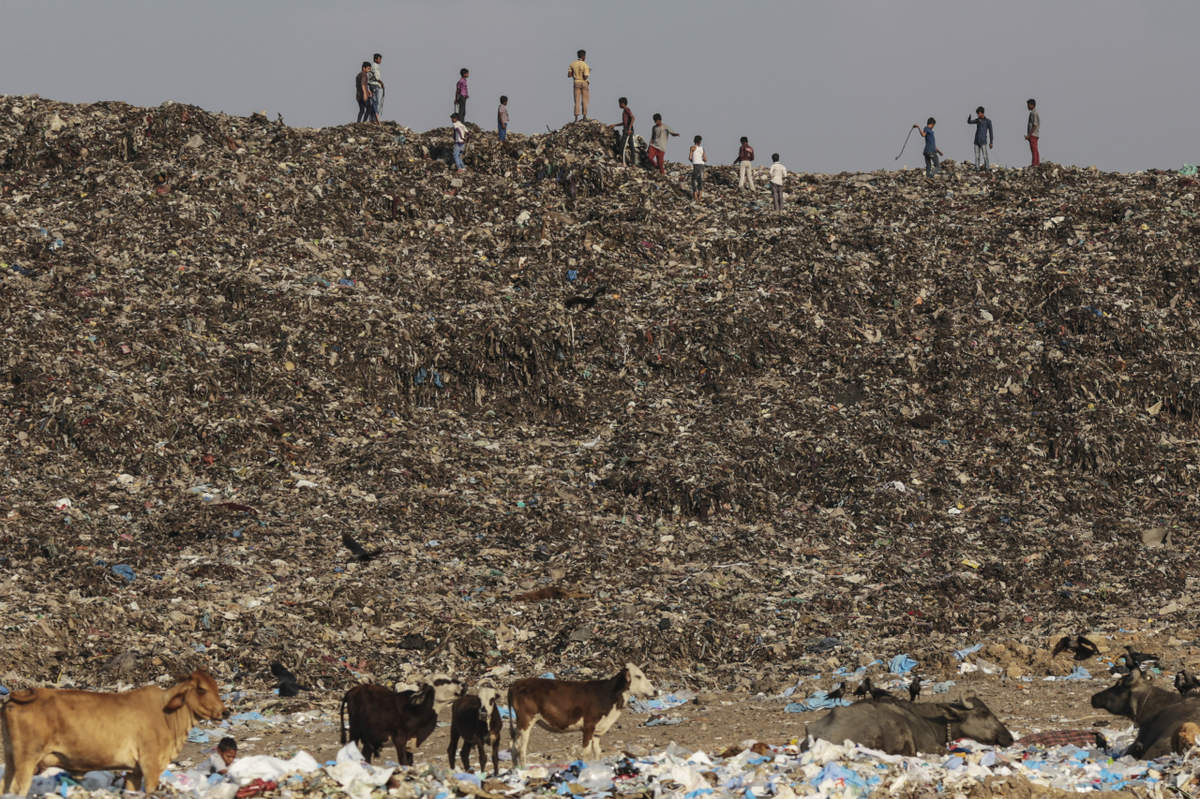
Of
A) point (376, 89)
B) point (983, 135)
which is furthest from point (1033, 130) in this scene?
point (376, 89)

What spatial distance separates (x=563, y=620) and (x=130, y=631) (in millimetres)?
5042

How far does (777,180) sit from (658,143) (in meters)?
3.00

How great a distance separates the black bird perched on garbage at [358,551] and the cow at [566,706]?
6.55 m

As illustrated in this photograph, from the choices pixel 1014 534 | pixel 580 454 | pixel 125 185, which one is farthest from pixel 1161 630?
pixel 125 185

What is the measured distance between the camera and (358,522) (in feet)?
57.2

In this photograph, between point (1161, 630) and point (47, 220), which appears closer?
point (1161, 630)

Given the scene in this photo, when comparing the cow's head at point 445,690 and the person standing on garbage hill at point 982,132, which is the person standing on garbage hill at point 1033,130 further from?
the cow's head at point 445,690

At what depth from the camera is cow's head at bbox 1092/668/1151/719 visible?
37.5 feet

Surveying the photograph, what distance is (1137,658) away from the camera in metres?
13.4

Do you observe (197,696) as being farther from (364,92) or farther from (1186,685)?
(364,92)

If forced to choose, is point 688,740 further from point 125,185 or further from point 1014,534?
point 125,185

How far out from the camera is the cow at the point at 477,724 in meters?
10.0

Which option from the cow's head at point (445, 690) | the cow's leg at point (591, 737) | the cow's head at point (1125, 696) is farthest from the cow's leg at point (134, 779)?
the cow's head at point (1125, 696)

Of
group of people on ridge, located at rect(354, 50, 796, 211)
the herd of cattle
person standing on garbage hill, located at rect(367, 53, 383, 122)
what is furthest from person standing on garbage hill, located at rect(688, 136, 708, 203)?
the herd of cattle
